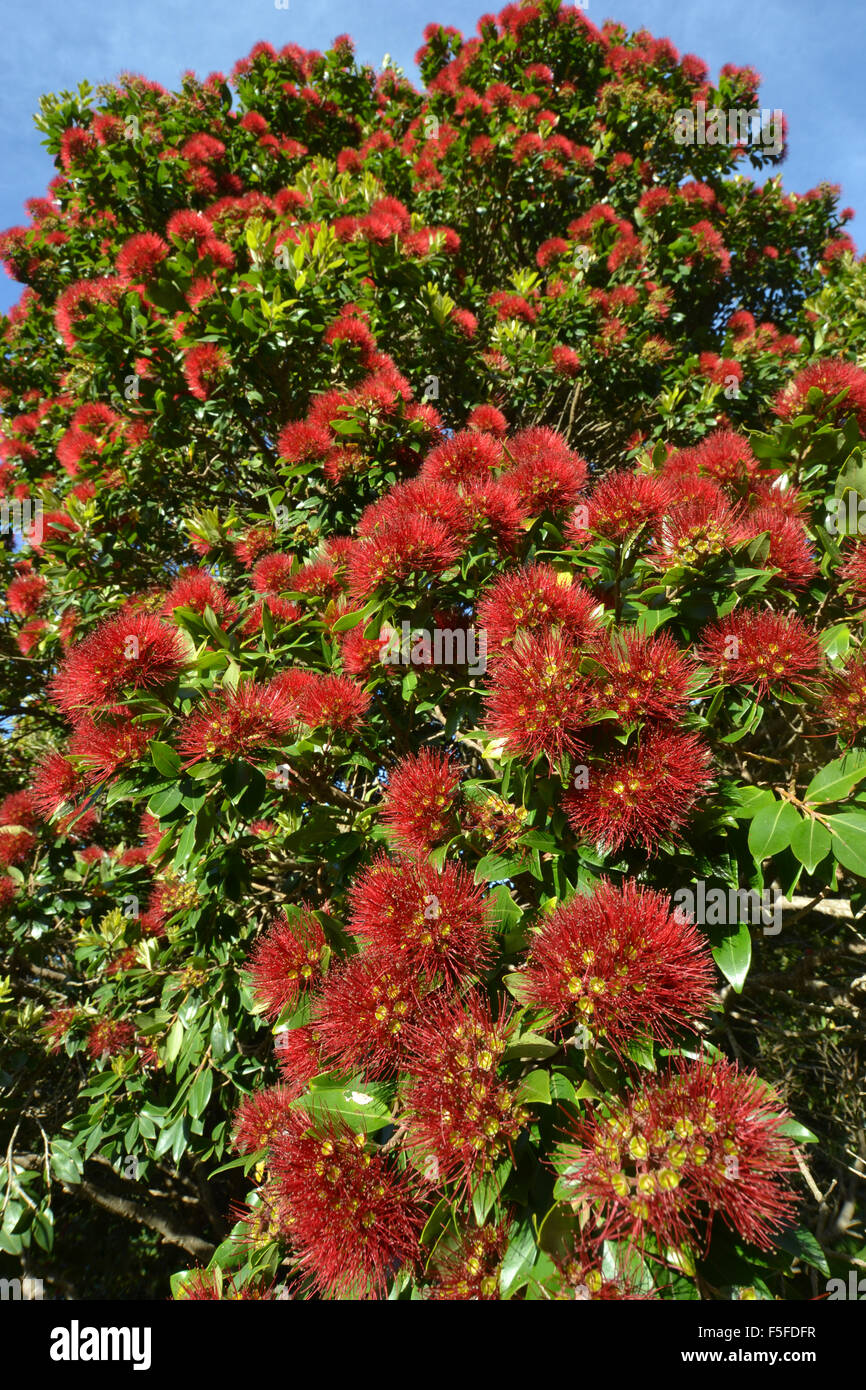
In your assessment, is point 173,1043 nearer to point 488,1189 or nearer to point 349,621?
point 488,1189

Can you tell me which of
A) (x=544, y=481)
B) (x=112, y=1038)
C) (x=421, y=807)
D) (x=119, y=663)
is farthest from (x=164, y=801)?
(x=112, y=1038)

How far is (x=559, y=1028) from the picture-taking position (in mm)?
1425

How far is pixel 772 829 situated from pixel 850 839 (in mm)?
159

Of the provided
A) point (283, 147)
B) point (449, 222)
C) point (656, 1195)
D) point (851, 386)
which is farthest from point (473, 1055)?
point (283, 147)

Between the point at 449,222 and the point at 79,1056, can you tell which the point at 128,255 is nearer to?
the point at 449,222

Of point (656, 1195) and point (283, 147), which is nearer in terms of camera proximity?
point (656, 1195)

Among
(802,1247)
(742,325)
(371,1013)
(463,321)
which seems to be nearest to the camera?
(802,1247)

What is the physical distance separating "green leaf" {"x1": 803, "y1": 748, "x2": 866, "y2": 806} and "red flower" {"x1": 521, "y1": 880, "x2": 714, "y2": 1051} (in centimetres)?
48

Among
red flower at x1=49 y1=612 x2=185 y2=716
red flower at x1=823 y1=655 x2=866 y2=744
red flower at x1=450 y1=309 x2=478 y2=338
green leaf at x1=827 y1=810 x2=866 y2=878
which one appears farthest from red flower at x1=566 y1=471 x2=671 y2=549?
red flower at x1=450 y1=309 x2=478 y2=338

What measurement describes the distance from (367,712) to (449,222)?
4355mm

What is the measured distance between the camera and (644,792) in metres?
1.53
